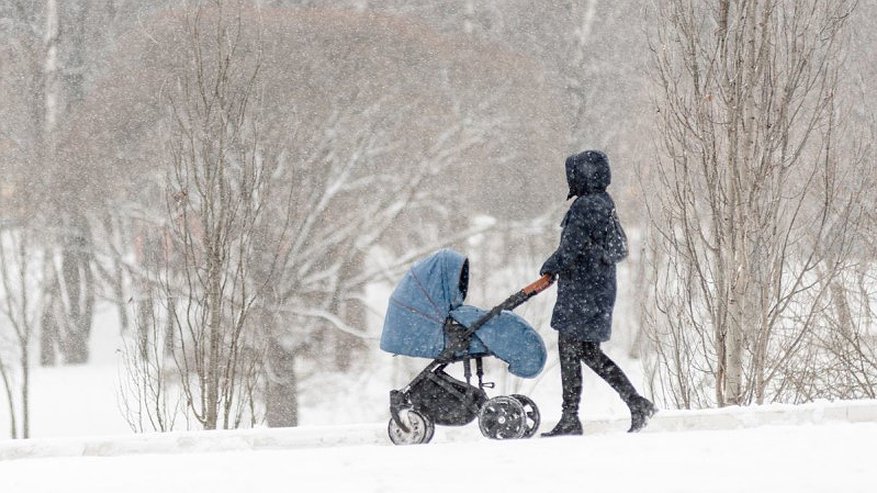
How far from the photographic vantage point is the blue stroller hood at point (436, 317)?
615 centimetres

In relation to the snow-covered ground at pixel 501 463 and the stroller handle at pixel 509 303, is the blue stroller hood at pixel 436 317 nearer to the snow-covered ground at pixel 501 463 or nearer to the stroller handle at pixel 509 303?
the stroller handle at pixel 509 303

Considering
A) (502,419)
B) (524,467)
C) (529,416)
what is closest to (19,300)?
(529,416)

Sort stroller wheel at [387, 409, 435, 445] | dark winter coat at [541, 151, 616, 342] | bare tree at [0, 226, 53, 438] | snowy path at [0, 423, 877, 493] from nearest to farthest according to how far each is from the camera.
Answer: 1. snowy path at [0, 423, 877, 493]
2. dark winter coat at [541, 151, 616, 342]
3. stroller wheel at [387, 409, 435, 445]
4. bare tree at [0, 226, 53, 438]

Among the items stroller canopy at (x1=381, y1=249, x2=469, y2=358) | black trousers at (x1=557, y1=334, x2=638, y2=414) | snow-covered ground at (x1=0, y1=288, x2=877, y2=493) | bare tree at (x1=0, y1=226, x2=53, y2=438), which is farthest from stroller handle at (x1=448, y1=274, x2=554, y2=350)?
bare tree at (x1=0, y1=226, x2=53, y2=438)

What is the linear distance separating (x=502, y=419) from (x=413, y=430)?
48cm

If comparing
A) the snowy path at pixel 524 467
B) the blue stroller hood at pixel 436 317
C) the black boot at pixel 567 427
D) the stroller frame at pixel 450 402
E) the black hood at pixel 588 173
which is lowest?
the snowy path at pixel 524 467

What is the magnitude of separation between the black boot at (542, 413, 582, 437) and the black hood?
1.13 metres

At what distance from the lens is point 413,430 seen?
629cm

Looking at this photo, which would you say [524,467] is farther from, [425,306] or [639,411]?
[425,306]

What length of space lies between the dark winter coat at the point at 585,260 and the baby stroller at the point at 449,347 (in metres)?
0.14

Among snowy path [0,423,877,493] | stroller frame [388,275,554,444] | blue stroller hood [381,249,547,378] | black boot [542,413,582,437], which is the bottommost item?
snowy path [0,423,877,493]

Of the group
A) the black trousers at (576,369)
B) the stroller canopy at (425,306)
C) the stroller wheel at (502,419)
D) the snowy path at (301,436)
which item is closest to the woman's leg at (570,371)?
the black trousers at (576,369)

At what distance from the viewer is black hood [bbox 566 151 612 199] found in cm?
605

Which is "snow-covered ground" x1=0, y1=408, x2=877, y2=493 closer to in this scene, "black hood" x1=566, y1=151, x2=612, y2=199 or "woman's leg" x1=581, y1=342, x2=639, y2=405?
"woman's leg" x1=581, y1=342, x2=639, y2=405
